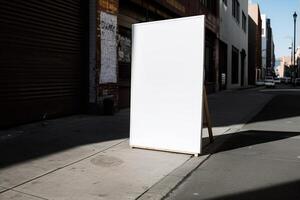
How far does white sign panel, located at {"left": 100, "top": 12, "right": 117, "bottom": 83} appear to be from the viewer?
47.1 ft

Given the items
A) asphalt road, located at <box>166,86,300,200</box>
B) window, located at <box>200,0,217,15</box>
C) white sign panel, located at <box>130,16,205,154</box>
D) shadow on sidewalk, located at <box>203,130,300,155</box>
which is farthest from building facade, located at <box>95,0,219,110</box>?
window, located at <box>200,0,217,15</box>

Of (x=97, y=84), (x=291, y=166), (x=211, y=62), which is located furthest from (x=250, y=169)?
(x=211, y=62)

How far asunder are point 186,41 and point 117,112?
280 inches

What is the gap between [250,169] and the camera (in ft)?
25.3

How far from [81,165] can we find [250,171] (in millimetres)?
2627

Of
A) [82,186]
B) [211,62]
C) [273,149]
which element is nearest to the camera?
[82,186]

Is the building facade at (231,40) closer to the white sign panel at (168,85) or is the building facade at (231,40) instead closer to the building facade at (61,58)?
the building facade at (61,58)

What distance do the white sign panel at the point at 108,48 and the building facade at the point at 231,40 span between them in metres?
23.9

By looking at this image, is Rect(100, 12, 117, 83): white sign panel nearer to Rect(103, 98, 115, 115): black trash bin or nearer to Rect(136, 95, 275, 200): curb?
Rect(103, 98, 115, 115): black trash bin

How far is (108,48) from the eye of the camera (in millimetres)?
14672

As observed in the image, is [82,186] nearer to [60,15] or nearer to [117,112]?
[60,15]

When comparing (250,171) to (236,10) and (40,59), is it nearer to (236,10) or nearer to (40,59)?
(40,59)

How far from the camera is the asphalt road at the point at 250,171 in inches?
248

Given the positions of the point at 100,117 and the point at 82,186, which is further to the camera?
the point at 100,117
